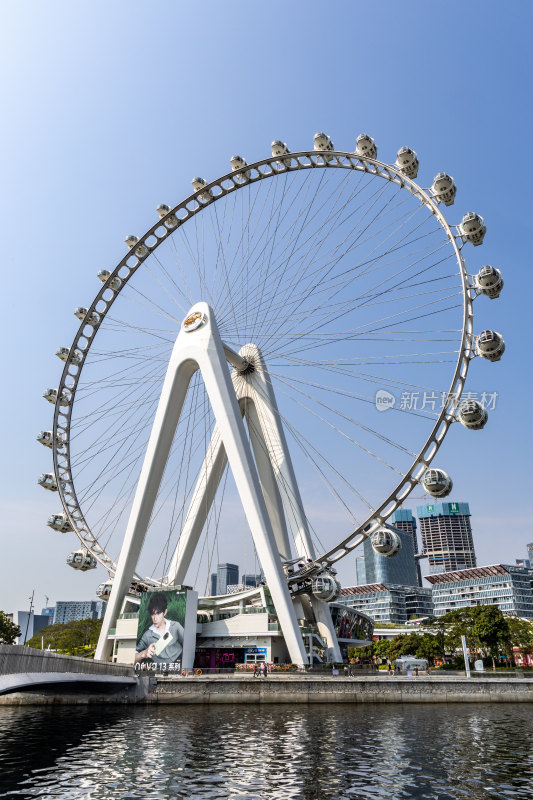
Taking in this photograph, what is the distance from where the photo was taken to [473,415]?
28.7 m

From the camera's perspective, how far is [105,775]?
15203 mm

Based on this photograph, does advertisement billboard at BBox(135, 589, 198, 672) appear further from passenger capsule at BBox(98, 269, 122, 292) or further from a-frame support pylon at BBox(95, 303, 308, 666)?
passenger capsule at BBox(98, 269, 122, 292)

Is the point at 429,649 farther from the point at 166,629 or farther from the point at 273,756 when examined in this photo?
the point at 273,756

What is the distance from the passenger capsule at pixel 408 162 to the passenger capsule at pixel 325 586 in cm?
2704

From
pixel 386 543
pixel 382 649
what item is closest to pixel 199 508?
pixel 386 543

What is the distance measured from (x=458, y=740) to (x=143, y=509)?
2958 centimetres

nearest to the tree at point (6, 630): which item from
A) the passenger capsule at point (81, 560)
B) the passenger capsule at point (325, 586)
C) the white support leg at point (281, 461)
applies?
the passenger capsule at point (81, 560)

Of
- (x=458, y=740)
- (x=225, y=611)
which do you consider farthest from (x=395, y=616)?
(x=458, y=740)

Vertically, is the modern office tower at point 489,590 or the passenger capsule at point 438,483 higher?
the modern office tower at point 489,590

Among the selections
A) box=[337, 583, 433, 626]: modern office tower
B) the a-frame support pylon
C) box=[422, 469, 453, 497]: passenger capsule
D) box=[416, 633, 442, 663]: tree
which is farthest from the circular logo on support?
box=[337, 583, 433, 626]: modern office tower

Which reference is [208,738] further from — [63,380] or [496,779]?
[63,380]

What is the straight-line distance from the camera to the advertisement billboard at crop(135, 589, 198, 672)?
139 feet

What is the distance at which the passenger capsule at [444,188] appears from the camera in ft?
109

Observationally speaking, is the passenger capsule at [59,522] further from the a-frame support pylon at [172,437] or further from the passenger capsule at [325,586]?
the passenger capsule at [325,586]
